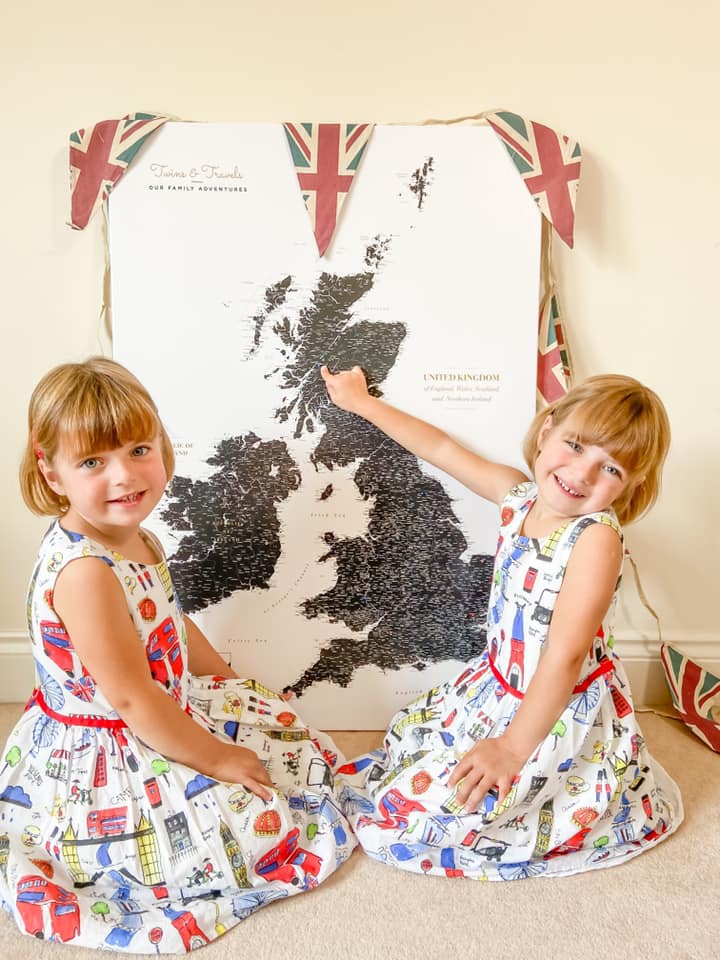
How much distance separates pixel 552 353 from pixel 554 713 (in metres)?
0.62

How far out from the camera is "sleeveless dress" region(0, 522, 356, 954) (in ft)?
3.32

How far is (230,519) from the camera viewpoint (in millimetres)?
1377

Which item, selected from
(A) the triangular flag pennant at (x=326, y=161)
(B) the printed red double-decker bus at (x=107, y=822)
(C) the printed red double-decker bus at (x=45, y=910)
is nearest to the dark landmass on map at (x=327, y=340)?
(A) the triangular flag pennant at (x=326, y=161)

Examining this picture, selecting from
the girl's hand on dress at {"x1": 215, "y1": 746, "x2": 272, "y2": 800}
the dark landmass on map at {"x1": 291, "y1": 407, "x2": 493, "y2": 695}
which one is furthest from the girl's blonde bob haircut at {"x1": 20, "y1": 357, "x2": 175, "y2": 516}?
the girl's hand on dress at {"x1": 215, "y1": 746, "x2": 272, "y2": 800}

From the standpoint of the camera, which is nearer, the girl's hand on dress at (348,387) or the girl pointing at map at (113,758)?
the girl pointing at map at (113,758)

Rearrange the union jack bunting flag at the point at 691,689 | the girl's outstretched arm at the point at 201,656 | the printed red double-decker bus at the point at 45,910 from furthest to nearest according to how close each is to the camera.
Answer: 1. the union jack bunting flag at the point at 691,689
2. the girl's outstretched arm at the point at 201,656
3. the printed red double-decker bus at the point at 45,910

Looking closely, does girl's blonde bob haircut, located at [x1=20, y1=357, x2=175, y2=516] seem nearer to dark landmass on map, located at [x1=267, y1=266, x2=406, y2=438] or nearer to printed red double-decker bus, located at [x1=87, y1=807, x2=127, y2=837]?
dark landmass on map, located at [x1=267, y1=266, x2=406, y2=438]

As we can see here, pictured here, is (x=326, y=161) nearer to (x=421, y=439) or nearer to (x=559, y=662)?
(x=421, y=439)

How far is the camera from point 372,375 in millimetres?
1317

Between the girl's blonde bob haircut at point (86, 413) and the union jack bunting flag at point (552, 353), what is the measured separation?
70 centimetres

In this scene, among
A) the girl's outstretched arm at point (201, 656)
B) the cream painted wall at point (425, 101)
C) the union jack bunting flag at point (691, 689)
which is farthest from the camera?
the union jack bunting flag at point (691, 689)

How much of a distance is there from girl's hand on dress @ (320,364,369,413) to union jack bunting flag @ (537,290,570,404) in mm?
324

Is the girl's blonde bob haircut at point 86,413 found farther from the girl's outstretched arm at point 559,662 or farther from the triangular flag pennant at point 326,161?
the girl's outstretched arm at point 559,662

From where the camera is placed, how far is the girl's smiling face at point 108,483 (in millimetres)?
1009
